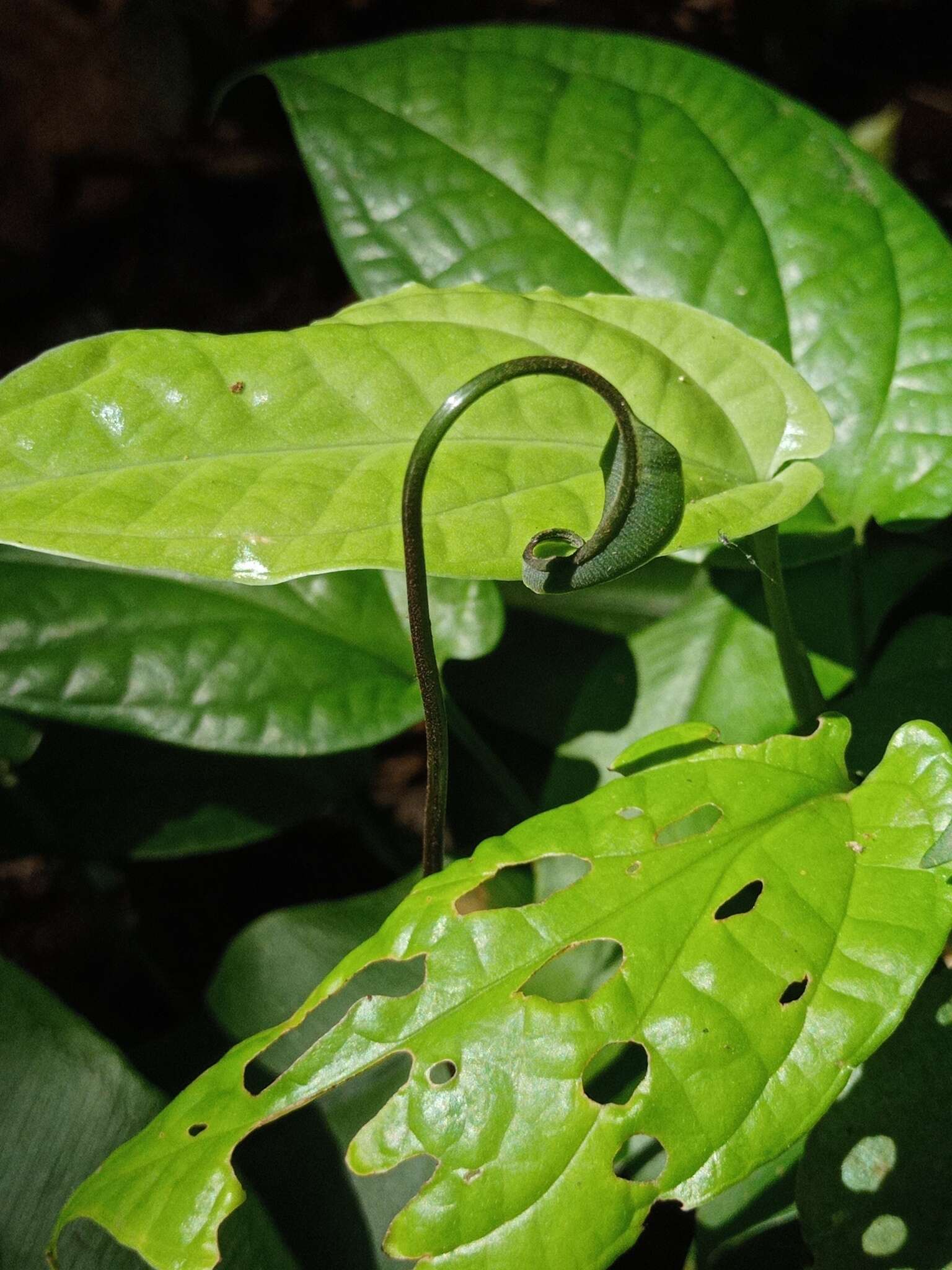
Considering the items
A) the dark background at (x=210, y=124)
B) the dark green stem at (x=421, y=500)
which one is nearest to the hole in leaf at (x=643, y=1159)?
the dark green stem at (x=421, y=500)

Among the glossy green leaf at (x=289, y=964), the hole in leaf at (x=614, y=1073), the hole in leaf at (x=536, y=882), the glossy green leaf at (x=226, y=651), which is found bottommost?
the glossy green leaf at (x=289, y=964)

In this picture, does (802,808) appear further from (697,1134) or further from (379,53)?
(379,53)

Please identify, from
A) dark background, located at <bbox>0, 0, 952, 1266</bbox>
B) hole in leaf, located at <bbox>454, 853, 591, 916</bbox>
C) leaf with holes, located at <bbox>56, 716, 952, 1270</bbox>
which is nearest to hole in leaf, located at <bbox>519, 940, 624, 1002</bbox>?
hole in leaf, located at <bbox>454, 853, 591, 916</bbox>

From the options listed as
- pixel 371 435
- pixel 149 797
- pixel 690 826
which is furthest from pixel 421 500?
pixel 149 797

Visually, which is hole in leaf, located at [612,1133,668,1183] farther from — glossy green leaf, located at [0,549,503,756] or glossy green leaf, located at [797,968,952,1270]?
glossy green leaf, located at [0,549,503,756]

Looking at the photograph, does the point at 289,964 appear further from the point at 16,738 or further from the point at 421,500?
the point at 421,500

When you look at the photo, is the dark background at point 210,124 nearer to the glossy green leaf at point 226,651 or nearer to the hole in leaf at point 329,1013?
the glossy green leaf at point 226,651
